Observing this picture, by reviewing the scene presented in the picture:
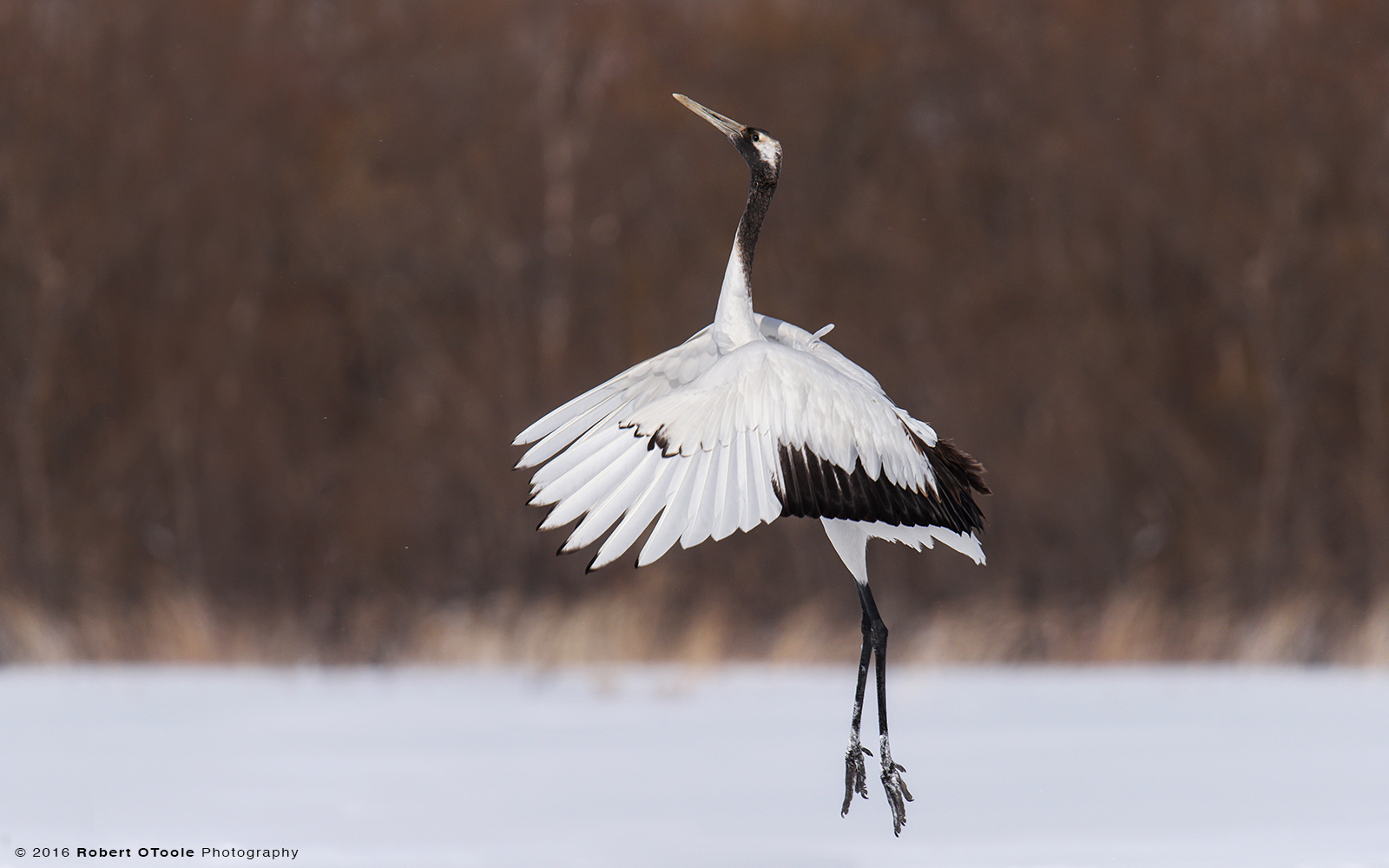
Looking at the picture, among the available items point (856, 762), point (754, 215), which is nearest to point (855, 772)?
point (856, 762)

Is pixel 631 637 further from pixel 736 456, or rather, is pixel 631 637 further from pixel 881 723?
pixel 736 456

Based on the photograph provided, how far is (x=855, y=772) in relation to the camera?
5848 mm

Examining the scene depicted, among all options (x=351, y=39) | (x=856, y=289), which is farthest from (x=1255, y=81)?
(x=351, y=39)

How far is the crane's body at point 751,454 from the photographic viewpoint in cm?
484

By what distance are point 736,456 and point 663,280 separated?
40.4 feet

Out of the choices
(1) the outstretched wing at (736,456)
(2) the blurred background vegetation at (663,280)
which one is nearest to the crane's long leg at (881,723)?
(1) the outstretched wing at (736,456)

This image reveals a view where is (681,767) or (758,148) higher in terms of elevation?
(758,148)

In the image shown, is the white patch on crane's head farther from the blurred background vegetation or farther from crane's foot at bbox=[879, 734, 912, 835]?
the blurred background vegetation

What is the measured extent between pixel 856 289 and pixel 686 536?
12.4 meters

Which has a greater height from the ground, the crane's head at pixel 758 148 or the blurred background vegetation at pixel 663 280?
the blurred background vegetation at pixel 663 280

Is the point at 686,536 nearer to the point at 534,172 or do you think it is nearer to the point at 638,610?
the point at 638,610

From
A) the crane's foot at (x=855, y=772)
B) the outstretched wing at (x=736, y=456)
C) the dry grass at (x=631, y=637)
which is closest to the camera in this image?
the outstretched wing at (x=736, y=456)

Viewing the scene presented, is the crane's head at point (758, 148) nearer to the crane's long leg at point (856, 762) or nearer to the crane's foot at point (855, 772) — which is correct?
the crane's long leg at point (856, 762)

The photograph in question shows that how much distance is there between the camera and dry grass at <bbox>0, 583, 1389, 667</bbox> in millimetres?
12203
